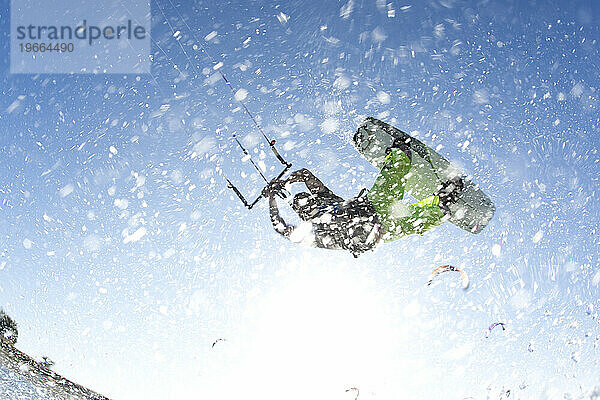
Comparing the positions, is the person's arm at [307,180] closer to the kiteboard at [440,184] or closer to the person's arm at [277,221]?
the person's arm at [277,221]

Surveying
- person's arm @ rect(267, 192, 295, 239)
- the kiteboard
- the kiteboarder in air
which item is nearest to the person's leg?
the kiteboarder in air

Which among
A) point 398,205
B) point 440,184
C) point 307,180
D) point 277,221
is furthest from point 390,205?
point 277,221

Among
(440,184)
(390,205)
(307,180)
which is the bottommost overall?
(307,180)

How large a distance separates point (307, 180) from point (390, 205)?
0.97 metres

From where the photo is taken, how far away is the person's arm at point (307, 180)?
4469 millimetres

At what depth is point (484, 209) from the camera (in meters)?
4.73

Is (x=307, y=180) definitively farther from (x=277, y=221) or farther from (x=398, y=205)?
(x=398, y=205)

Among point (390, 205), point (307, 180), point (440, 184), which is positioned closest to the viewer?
point (390, 205)

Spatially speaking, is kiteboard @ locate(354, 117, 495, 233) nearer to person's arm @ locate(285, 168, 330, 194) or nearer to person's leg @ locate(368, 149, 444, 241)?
person's leg @ locate(368, 149, 444, 241)

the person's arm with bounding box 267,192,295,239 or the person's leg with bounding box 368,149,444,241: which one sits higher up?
the person's leg with bounding box 368,149,444,241

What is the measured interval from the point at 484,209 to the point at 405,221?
41.8 inches

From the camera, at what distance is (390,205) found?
434cm

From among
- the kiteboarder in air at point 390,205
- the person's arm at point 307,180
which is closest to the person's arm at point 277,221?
the kiteboarder in air at point 390,205

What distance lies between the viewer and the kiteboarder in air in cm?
431
